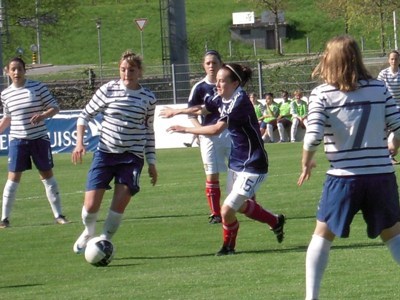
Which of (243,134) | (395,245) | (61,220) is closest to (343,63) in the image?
(395,245)

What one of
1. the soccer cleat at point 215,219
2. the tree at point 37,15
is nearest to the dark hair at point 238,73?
the soccer cleat at point 215,219

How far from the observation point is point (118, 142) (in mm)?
11109

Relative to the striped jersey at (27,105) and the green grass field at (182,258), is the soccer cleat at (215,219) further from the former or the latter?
the striped jersey at (27,105)

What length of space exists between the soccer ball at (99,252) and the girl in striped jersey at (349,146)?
3158mm

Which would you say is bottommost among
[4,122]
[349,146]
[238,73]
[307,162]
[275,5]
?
[307,162]

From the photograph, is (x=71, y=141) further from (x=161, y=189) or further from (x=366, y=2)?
(x=366, y=2)

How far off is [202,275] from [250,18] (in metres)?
69.5

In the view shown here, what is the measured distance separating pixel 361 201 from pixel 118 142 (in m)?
3.78

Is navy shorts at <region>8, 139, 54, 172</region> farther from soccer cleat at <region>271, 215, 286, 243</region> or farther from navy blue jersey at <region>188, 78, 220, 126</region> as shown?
soccer cleat at <region>271, 215, 286, 243</region>

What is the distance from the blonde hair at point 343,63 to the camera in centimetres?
771

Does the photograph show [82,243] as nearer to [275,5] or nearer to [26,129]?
[26,129]

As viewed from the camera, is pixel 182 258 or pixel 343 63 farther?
pixel 182 258

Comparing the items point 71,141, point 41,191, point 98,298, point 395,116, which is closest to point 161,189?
point 41,191

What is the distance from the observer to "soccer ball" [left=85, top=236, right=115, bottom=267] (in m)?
10.6
